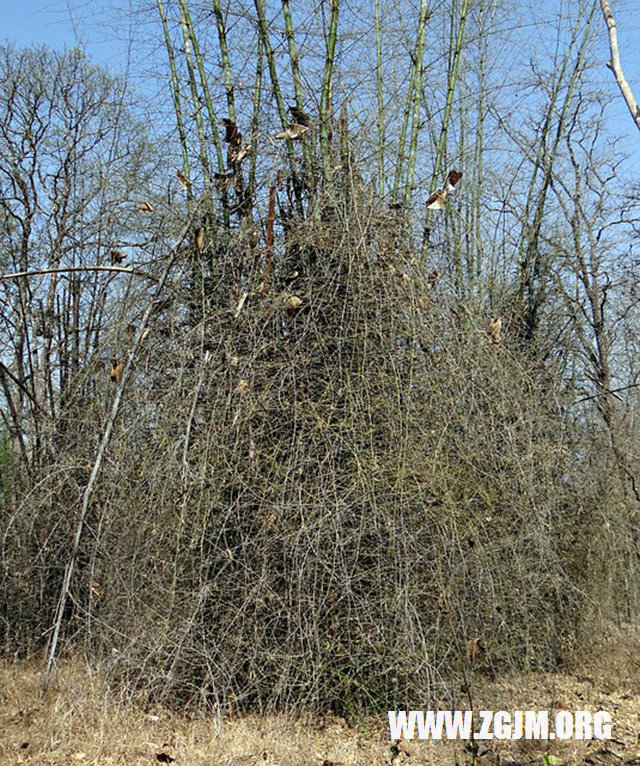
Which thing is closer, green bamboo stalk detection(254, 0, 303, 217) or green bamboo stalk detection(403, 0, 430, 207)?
green bamboo stalk detection(254, 0, 303, 217)

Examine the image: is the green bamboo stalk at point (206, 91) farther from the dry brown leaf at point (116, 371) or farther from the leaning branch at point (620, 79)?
the leaning branch at point (620, 79)

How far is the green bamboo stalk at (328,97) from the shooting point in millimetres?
3781

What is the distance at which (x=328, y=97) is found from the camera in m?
3.95

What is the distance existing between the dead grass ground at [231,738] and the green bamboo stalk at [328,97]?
2.29 meters

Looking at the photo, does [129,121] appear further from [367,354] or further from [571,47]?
[367,354]

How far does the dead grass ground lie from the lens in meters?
3.04

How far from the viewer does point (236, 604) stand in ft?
10.9

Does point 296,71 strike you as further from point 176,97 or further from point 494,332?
point 494,332

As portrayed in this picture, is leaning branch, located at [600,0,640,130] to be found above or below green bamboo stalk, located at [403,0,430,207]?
below

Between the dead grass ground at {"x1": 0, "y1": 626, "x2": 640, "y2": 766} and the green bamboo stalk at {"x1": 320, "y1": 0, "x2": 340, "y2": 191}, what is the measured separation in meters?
2.29

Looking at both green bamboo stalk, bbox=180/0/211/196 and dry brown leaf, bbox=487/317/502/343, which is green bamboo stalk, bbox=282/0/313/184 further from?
dry brown leaf, bbox=487/317/502/343

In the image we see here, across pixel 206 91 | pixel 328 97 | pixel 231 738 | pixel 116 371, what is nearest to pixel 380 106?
pixel 328 97

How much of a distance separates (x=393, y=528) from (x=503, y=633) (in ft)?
2.32

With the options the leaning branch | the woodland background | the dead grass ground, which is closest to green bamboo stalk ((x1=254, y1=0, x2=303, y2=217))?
the woodland background
